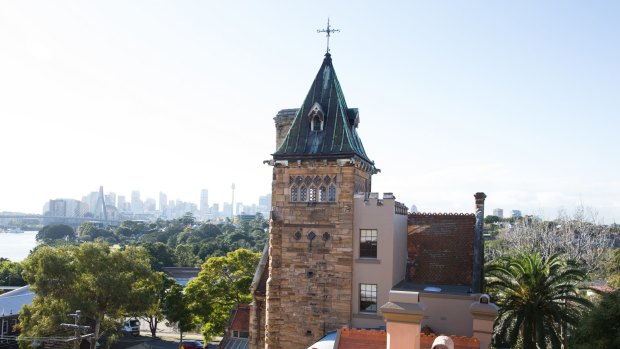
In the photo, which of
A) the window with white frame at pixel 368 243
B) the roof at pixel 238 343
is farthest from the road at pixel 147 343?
the window with white frame at pixel 368 243

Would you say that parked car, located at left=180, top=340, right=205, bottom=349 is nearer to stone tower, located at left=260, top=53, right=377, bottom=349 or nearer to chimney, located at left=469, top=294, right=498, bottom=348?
stone tower, located at left=260, top=53, right=377, bottom=349

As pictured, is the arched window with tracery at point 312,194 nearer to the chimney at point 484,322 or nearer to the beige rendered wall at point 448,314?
the beige rendered wall at point 448,314

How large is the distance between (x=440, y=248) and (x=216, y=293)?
2086 cm

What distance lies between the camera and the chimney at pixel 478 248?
19.3m

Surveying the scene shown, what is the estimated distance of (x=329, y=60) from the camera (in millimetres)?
22797

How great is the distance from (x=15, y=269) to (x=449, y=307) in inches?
2181

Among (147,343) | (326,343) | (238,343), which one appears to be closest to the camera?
(326,343)

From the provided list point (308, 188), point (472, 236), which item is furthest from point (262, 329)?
point (472, 236)

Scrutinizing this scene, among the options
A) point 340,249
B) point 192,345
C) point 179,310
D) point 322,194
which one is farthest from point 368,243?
point 192,345

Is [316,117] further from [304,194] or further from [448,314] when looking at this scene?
[448,314]

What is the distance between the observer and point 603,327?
13.3m

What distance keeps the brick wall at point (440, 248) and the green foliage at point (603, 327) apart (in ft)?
21.8

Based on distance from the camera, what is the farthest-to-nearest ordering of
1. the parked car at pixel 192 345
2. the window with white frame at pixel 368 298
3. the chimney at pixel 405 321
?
the parked car at pixel 192 345
the window with white frame at pixel 368 298
the chimney at pixel 405 321

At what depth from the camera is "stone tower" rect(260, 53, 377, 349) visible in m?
19.9
